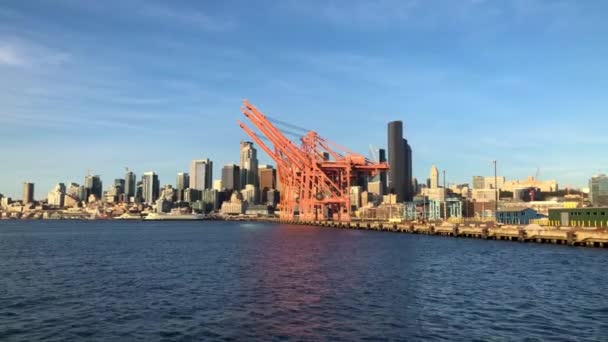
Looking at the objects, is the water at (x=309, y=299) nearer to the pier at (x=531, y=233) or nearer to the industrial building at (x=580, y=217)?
the pier at (x=531, y=233)

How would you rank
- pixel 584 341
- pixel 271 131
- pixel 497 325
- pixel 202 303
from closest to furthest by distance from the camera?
pixel 584 341
pixel 497 325
pixel 202 303
pixel 271 131

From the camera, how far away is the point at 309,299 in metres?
27.9

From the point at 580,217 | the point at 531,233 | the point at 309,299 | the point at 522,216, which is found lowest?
the point at 309,299

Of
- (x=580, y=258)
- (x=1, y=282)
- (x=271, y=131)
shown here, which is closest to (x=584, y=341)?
(x=580, y=258)

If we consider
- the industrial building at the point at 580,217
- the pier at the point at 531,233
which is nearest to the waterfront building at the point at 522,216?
the pier at the point at 531,233

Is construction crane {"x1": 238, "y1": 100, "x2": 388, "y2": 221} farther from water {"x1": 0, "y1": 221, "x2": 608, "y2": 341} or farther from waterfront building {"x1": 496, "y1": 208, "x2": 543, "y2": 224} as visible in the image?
water {"x1": 0, "y1": 221, "x2": 608, "y2": 341}

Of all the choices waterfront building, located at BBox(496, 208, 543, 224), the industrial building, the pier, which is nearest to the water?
the pier

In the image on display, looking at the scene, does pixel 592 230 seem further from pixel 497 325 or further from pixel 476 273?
pixel 497 325

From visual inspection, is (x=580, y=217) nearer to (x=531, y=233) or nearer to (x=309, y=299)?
(x=531, y=233)

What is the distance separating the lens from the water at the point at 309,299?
2083 cm

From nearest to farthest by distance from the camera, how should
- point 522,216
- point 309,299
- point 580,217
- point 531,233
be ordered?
point 309,299 → point 531,233 → point 580,217 → point 522,216

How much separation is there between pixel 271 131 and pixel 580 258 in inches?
4101

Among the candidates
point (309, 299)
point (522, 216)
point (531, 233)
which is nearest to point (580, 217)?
point (531, 233)

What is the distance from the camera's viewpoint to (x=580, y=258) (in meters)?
46.9
